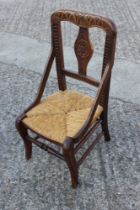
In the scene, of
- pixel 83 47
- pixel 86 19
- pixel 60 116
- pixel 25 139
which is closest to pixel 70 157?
pixel 60 116

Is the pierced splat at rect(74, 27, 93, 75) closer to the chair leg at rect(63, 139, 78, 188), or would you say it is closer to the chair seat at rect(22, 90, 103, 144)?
the chair seat at rect(22, 90, 103, 144)

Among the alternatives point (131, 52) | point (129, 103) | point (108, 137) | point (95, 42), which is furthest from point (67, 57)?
point (108, 137)

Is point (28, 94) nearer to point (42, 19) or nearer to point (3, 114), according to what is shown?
point (3, 114)

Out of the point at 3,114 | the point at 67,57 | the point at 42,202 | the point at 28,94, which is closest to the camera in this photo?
the point at 42,202

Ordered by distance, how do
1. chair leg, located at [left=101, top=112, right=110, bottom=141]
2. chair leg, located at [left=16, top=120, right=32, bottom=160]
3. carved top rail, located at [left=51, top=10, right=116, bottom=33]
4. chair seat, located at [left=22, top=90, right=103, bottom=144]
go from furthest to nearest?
chair leg, located at [left=101, top=112, right=110, bottom=141] < chair leg, located at [left=16, top=120, right=32, bottom=160] < chair seat, located at [left=22, top=90, right=103, bottom=144] < carved top rail, located at [left=51, top=10, right=116, bottom=33]

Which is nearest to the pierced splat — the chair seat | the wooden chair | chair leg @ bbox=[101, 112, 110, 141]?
the wooden chair

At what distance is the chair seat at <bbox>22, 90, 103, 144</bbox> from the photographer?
6.74ft

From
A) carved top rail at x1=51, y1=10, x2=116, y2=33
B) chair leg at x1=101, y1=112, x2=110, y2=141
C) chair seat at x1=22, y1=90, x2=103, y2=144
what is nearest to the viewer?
carved top rail at x1=51, y1=10, x2=116, y2=33

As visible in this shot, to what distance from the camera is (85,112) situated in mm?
2205

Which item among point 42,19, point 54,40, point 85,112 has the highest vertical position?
point 54,40

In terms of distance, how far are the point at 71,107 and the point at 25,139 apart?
1.40 ft

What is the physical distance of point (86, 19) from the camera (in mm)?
1961

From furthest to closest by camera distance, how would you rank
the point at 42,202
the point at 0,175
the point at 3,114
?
the point at 3,114, the point at 0,175, the point at 42,202

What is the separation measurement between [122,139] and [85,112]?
0.60m
